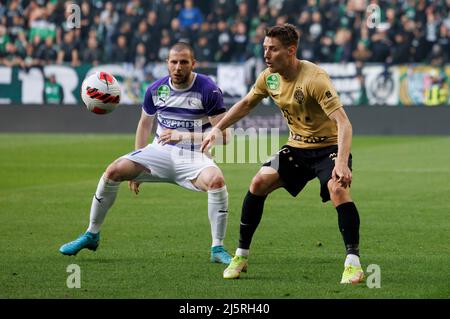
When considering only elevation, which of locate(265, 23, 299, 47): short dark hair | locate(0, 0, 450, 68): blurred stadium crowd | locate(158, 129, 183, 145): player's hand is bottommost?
locate(158, 129, 183, 145): player's hand

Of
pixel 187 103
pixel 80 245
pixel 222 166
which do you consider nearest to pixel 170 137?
pixel 187 103

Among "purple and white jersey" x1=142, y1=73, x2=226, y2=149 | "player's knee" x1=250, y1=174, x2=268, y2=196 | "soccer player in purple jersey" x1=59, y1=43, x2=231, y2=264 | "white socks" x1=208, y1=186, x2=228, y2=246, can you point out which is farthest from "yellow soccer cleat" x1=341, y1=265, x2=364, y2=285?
"purple and white jersey" x1=142, y1=73, x2=226, y2=149

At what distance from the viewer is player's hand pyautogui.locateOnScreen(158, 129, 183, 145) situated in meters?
9.65

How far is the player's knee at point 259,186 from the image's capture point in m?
8.66

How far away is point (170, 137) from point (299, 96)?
173 cm

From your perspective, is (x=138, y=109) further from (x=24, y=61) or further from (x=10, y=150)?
(x=10, y=150)

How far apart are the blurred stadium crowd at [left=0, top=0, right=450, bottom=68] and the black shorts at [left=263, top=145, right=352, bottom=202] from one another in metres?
19.5

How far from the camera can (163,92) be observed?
32.4ft

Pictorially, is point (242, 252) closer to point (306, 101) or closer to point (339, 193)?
point (339, 193)

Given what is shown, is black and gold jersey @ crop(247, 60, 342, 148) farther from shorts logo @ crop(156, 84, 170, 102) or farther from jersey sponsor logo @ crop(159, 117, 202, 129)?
shorts logo @ crop(156, 84, 170, 102)

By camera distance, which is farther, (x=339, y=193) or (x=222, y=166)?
(x=222, y=166)

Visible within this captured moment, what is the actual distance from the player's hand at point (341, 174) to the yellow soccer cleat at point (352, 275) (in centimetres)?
66
